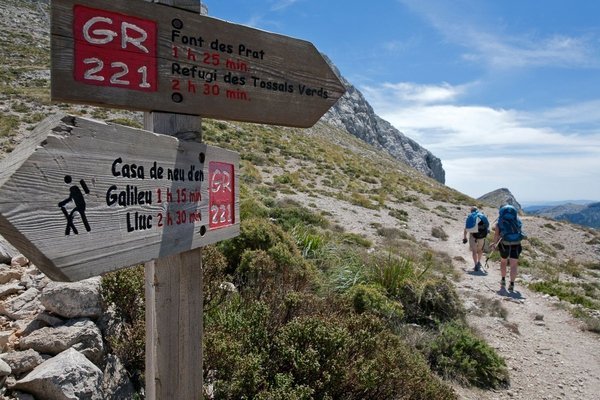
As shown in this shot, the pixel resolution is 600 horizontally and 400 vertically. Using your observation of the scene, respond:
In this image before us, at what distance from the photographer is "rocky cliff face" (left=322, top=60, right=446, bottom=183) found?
98.9 metres

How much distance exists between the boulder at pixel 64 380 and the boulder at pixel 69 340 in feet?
0.60

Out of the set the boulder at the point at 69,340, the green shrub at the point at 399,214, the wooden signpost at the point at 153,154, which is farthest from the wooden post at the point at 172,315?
the green shrub at the point at 399,214

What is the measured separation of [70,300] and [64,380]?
72 cm

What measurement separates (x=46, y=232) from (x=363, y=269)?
611 cm

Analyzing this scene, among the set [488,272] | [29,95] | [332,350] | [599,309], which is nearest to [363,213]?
[488,272]

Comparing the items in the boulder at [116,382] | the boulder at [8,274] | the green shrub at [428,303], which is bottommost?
the green shrub at [428,303]

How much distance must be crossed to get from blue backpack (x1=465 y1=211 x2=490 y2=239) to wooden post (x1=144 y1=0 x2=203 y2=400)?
11.0 metres

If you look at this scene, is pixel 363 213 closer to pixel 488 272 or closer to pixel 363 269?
pixel 488 272

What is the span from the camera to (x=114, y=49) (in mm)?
1563

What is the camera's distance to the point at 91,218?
127 cm

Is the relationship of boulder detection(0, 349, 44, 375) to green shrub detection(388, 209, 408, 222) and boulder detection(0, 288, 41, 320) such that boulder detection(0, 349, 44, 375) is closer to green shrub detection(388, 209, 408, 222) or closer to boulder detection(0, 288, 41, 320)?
boulder detection(0, 288, 41, 320)

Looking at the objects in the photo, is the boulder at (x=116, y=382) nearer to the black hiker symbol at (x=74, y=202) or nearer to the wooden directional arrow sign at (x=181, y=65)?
the black hiker symbol at (x=74, y=202)

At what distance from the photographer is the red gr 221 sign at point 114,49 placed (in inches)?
58.7

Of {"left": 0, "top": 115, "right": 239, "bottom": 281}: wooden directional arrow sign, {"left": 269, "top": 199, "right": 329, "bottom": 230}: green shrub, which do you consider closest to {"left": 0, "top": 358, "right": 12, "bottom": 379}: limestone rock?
{"left": 0, "top": 115, "right": 239, "bottom": 281}: wooden directional arrow sign
